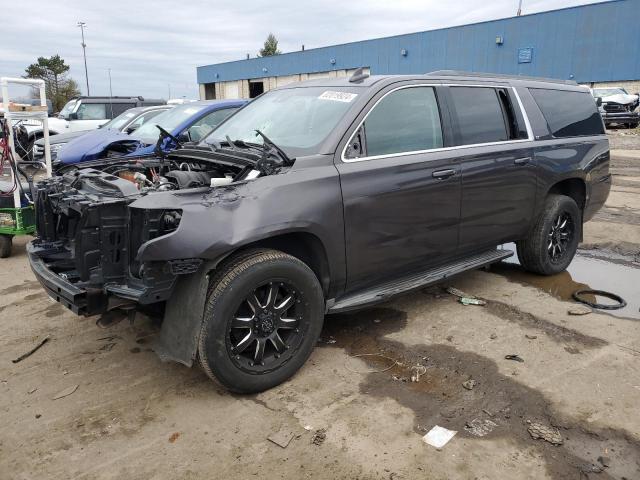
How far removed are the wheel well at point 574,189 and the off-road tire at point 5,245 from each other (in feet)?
20.0

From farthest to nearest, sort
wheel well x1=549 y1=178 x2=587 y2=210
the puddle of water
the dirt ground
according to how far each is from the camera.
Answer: wheel well x1=549 y1=178 x2=587 y2=210
the puddle of water
the dirt ground

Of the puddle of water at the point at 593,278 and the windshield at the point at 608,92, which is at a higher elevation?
the windshield at the point at 608,92

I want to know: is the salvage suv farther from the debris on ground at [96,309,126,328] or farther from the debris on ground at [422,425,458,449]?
the debris on ground at [422,425,458,449]

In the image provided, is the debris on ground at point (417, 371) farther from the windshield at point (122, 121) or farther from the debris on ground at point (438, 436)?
the windshield at point (122, 121)

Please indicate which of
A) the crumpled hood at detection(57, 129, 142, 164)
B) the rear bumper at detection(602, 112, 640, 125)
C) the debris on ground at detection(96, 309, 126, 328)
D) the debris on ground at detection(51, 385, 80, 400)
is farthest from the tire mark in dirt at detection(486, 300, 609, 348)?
the rear bumper at detection(602, 112, 640, 125)

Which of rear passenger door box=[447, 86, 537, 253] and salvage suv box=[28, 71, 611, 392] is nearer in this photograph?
salvage suv box=[28, 71, 611, 392]

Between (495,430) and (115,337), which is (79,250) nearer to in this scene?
(115,337)

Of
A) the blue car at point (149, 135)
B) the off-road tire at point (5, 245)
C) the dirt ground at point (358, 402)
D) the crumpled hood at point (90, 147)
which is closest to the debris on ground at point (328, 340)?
the dirt ground at point (358, 402)

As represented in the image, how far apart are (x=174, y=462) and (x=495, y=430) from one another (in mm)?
1683

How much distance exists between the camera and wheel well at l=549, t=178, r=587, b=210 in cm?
536

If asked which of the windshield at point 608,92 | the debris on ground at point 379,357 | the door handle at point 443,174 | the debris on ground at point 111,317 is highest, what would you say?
the windshield at point 608,92

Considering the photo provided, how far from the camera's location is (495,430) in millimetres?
2840

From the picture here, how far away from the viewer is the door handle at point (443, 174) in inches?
156

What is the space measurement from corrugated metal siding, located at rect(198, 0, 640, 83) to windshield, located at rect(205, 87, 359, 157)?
29964mm
